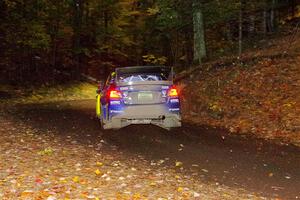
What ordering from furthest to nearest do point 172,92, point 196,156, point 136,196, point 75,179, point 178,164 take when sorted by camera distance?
1. point 172,92
2. point 196,156
3. point 178,164
4. point 75,179
5. point 136,196

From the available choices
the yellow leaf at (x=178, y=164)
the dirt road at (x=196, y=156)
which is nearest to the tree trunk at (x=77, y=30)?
the dirt road at (x=196, y=156)

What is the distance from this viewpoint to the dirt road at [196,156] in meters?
7.24

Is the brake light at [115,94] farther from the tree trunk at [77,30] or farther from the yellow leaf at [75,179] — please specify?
the tree trunk at [77,30]

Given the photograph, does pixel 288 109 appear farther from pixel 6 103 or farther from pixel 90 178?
pixel 6 103

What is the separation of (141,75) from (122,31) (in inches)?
1165

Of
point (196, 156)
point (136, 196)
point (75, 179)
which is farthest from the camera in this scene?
point (196, 156)

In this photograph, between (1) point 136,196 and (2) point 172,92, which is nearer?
(1) point 136,196

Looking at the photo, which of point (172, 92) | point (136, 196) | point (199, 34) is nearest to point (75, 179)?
point (136, 196)

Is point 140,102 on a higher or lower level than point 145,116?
higher

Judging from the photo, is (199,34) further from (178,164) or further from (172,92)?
(178,164)

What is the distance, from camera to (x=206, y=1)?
25.0m

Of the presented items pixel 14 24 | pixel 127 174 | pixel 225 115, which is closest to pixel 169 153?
pixel 127 174

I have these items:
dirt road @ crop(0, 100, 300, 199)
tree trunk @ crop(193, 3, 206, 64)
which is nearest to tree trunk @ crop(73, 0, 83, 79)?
tree trunk @ crop(193, 3, 206, 64)

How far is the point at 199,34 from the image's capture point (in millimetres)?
23078
